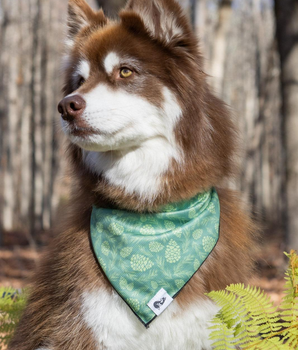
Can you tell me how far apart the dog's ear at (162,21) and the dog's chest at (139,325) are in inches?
62.0

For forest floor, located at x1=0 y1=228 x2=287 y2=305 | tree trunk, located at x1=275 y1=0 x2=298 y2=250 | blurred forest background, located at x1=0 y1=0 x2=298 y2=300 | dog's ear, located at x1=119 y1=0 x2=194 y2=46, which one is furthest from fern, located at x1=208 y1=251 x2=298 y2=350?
blurred forest background, located at x1=0 y1=0 x2=298 y2=300

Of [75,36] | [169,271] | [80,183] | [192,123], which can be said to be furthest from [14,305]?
[75,36]

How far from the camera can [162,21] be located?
2.52 metres

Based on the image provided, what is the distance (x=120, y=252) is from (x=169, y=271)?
301 millimetres

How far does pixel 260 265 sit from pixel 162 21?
6948 millimetres

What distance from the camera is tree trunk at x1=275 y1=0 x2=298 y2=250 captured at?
517 cm

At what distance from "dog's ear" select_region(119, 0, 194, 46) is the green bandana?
1023mm

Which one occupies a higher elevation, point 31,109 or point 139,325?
point 139,325

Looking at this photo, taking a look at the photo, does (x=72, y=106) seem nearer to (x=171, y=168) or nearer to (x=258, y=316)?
(x=171, y=168)

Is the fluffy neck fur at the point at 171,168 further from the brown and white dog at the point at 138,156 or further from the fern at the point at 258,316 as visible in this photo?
the fern at the point at 258,316

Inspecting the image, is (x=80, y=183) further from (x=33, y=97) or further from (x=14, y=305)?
(x=33, y=97)

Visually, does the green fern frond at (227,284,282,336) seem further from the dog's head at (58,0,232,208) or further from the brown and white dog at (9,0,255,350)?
the dog's head at (58,0,232,208)

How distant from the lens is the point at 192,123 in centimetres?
251

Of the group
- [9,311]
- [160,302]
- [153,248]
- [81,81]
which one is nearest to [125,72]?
[81,81]
